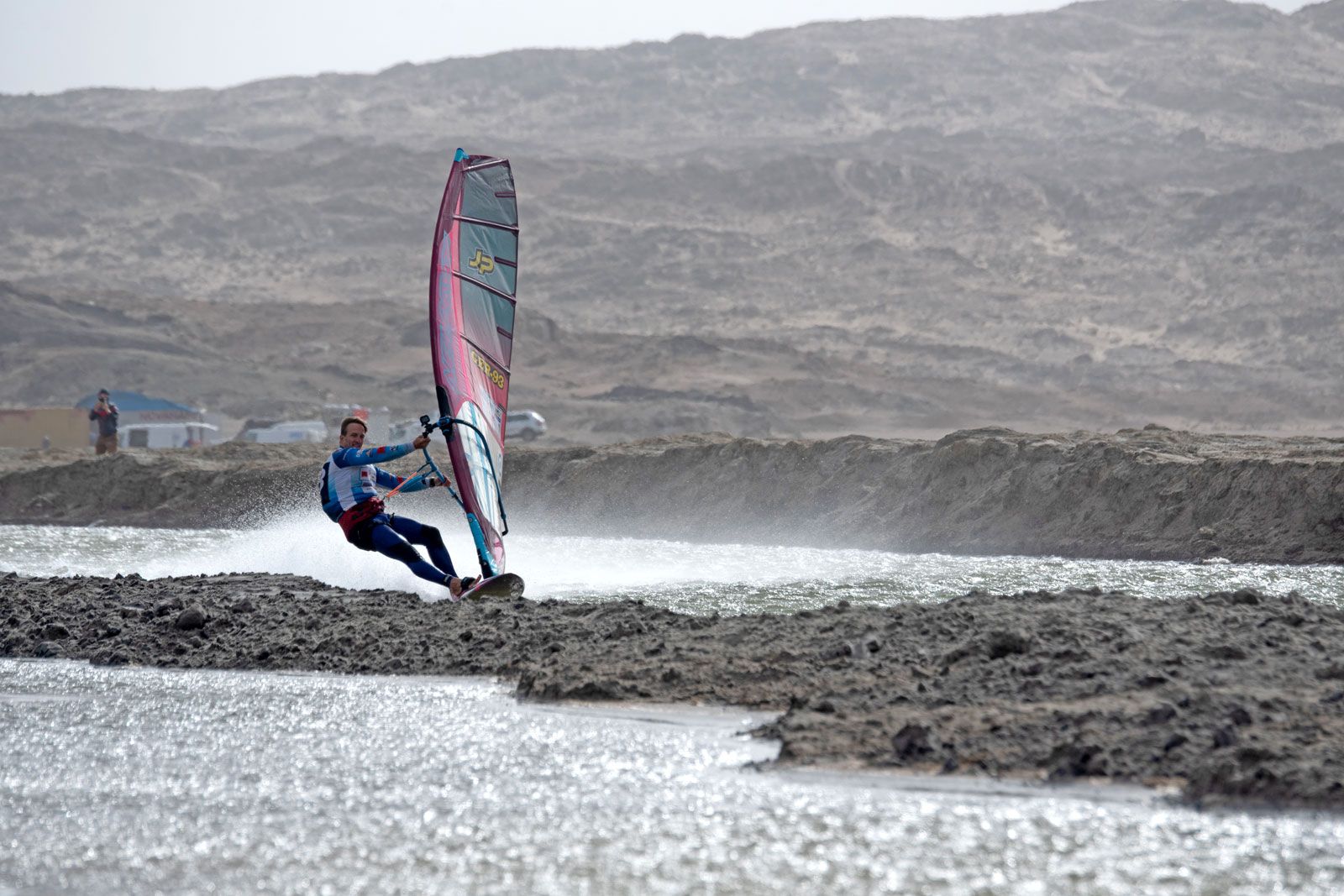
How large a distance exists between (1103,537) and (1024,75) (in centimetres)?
11359

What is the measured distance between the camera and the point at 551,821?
6.77m

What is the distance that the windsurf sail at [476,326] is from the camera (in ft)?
48.0

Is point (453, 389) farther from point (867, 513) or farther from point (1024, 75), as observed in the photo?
point (1024, 75)

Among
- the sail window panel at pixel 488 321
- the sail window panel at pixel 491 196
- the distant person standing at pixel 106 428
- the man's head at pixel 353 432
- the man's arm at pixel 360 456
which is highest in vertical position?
the sail window panel at pixel 491 196

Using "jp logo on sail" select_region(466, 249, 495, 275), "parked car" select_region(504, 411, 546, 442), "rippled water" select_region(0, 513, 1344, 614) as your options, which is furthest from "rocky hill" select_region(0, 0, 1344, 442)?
"jp logo on sail" select_region(466, 249, 495, 275)

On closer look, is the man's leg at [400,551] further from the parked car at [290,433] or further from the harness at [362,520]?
the parked car at [290,433]

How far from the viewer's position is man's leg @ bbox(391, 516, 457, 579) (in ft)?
46.3

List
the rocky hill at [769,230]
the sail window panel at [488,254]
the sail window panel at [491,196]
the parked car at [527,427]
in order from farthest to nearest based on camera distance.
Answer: the rocky hill at [769,230] → the parked car at [527,427] → the sail window panel at [491,196] → the sail window panel at [488,254]

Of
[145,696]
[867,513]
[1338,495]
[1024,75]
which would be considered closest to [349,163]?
[1024,75]

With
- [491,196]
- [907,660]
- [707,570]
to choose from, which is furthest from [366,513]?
[707,570]

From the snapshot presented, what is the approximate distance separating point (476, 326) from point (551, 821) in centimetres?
965

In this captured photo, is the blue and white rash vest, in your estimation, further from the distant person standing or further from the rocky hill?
the rocky hill

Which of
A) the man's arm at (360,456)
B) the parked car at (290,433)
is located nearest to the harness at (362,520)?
the man's arm at (360,456)

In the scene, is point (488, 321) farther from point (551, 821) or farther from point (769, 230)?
point (769, 230)
